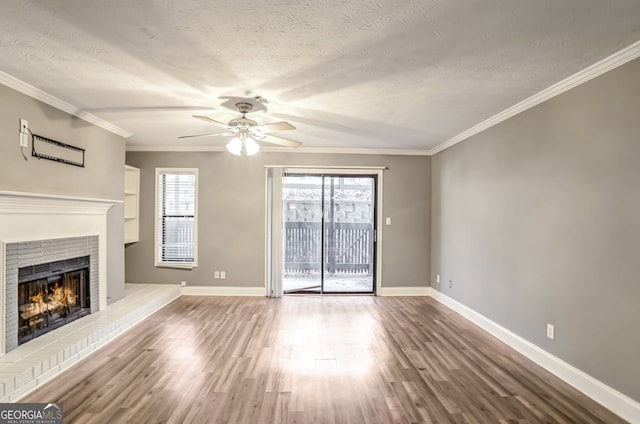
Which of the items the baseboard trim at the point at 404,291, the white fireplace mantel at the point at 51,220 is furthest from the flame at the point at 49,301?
the baseboard trim at the point at 404,291

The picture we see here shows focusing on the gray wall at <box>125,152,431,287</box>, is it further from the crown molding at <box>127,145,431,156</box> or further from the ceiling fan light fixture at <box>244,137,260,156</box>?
the ceiling fan light fixture at <box>244,137,260,156</box>

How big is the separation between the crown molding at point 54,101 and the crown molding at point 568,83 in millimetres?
4593

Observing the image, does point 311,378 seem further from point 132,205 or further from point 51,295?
point 132,205

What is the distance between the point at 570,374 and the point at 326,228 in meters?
3.74

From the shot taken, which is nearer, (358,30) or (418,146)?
(358,30)

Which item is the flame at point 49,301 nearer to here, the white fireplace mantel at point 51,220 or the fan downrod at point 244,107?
the white fireplace mantel at point 51,220

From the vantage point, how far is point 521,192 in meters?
3.33

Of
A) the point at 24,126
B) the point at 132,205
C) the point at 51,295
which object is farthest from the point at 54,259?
the point at 132,205

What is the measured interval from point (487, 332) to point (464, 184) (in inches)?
75.6

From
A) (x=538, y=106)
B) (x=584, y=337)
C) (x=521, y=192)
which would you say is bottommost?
(x=584, y=337)

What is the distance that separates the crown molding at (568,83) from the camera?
Result: 7.29 feet

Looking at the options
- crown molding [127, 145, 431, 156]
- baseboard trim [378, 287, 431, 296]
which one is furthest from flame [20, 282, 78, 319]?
baseboard trim [378, 287, 431, 296]

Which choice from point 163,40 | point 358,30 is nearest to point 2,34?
point 163,40

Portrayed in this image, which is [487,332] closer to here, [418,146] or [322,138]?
[418,146]
